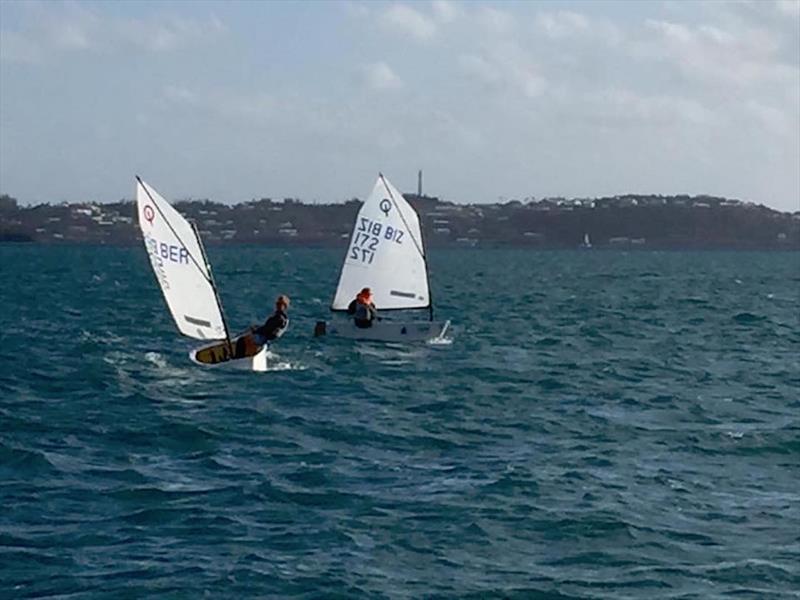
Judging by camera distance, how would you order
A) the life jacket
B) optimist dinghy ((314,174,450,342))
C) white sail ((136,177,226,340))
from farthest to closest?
optimist dinghy ((314,174,450,342)) < the life jacket < white sail ((136,177,226,340))

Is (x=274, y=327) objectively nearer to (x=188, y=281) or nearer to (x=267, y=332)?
(x=267, y=332)

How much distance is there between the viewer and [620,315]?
59344 mm

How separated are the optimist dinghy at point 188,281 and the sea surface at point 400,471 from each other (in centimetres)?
69

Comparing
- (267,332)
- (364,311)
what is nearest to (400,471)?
(267,332)

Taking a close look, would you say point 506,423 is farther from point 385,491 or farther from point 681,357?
point 681,357

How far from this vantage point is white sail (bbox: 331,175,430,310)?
143 ft

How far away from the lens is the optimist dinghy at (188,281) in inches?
1356

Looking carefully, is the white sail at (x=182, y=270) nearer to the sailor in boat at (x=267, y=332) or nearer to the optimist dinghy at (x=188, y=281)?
the optimist dinghy at (x=188, y=281)

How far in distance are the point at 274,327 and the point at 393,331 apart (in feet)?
26.7

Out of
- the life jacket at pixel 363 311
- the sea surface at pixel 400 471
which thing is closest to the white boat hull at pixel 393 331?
the life jacket at pixel 363 311

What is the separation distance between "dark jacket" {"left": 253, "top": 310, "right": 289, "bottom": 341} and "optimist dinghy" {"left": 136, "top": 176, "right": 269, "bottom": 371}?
314 millimetres

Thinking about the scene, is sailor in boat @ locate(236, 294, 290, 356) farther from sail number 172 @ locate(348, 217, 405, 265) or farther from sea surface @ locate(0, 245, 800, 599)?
sail number 172 @ locate(348, 217, 405, 265)

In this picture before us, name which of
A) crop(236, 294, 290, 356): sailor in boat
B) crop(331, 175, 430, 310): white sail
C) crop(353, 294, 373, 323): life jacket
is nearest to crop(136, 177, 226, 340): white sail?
crop(236, 294, 290, 356): sailor in boat

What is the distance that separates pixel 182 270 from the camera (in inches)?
1396
